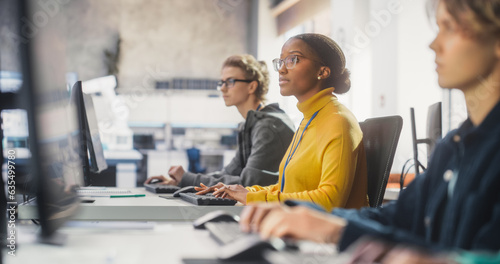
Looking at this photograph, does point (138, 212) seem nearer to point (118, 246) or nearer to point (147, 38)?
point (118, 246)

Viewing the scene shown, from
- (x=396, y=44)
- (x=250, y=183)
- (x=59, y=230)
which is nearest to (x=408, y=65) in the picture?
(x=396, y=44)

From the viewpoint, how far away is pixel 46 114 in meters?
0.87

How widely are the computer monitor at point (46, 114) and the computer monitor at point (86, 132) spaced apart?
2.53 feet

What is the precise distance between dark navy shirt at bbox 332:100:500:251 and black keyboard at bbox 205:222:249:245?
0.68ft

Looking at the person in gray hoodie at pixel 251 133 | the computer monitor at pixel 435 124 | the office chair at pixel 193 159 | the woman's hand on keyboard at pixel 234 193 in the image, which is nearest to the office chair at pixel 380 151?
the woman's hand on keyboard at pixel 234 193

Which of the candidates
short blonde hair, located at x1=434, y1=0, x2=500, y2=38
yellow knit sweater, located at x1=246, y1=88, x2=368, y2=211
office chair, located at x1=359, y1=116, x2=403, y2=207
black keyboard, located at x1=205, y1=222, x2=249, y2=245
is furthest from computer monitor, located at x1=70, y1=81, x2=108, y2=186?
short blonde hair, located at x1=434, y1=0, x2=500, y2=38

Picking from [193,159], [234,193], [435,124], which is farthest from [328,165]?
[193,159]

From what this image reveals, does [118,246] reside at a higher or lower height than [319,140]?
lower

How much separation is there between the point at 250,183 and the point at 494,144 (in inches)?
56.6

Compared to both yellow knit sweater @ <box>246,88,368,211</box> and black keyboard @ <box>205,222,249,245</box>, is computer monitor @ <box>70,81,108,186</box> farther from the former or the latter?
black keyboard @ <box>205,222,249,245</box>

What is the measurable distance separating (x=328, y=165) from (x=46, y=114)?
952 millimetres

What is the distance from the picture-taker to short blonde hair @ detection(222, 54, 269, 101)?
2840 mm

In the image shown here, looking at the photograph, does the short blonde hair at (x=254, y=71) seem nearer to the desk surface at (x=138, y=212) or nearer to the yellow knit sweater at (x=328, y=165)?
the yellow knit sweater at (x=328, y=165)

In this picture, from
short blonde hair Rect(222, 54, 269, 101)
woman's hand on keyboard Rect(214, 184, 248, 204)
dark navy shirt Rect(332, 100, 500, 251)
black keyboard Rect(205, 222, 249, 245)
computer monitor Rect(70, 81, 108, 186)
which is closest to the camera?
dark navy shirt Rect(332, 100, 500, 251)
